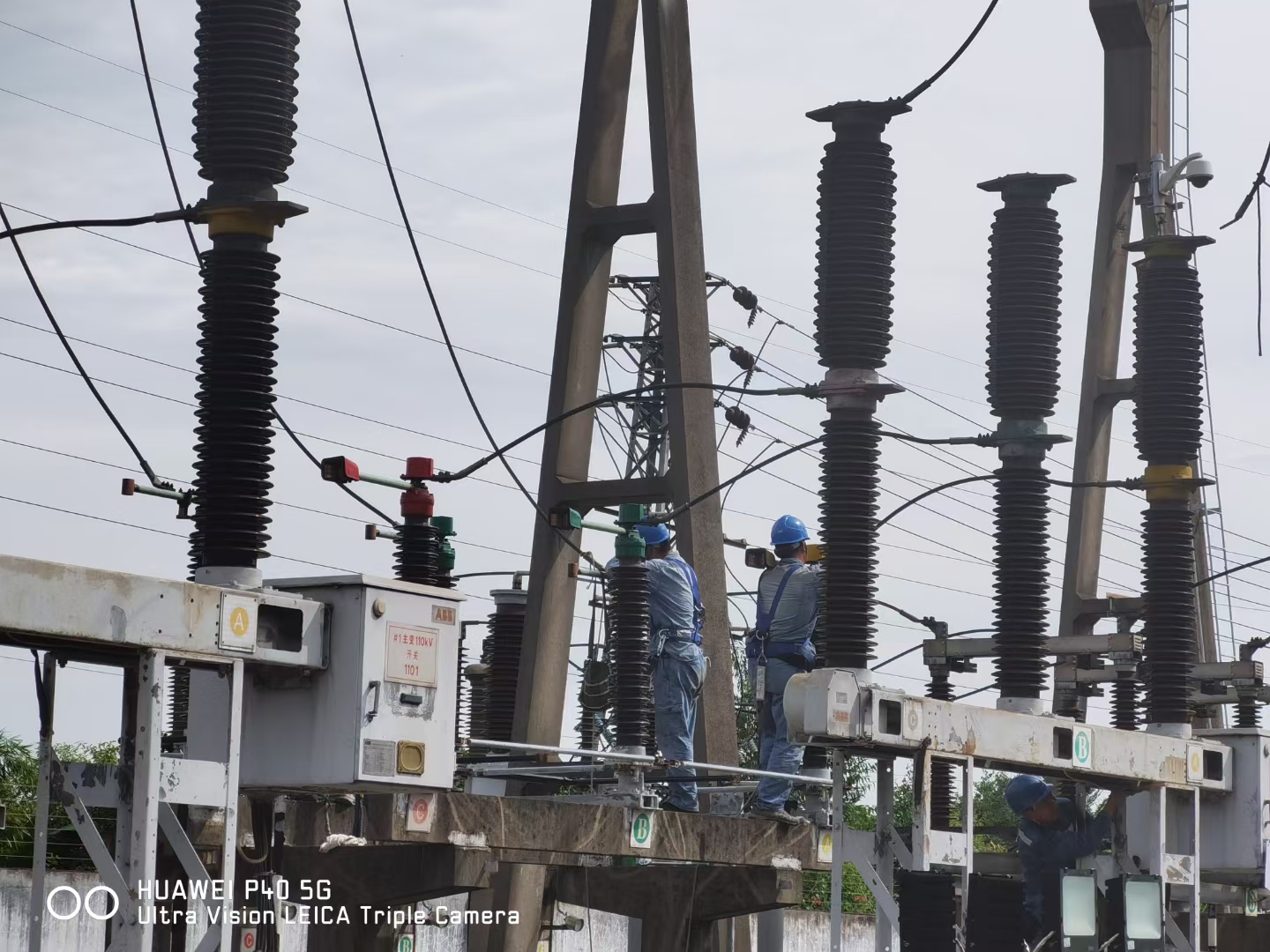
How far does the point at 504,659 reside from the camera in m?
12.5

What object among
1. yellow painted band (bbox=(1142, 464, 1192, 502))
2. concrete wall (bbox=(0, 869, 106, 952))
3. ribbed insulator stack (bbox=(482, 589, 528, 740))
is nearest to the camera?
yellow painted band (bbox=(1142, 464, 1192, 502))

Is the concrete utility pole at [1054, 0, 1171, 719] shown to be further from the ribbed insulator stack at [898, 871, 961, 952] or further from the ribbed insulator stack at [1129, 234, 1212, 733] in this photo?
the ribbed insulator stack at [898, 871, 961, 952]

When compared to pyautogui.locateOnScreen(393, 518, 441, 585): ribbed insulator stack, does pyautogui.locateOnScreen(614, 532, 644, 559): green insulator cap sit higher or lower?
higher

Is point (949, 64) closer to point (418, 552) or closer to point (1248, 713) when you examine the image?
point (418, 552)

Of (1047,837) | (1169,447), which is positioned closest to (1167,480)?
(1169,447)

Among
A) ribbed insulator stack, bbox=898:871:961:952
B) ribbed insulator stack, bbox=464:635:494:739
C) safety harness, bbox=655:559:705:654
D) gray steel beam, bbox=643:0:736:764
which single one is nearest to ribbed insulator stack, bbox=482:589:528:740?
ribbed insulator stack, bbox=464:635:494:739

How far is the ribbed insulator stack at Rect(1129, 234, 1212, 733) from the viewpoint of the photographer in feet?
31.0

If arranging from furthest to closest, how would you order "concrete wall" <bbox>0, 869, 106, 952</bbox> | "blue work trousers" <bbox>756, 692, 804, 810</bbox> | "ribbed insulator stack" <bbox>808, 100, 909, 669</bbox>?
"concrete wall" <bbox>0, 869, 106, 952</bbox> < "blue work trousers" <bbox>756, 692, 804, 810</bbox> < "ribbed insulator stack" <bbox>808, 100, 909, 669</bbox>

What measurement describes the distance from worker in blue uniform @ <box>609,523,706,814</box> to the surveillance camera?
413 cm

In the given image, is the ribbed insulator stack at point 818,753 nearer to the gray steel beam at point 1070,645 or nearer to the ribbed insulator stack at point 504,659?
the gray steel beam at point 1070,645

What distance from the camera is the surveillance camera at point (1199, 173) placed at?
12125mm

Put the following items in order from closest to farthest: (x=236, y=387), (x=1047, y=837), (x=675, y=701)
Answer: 1. (x=236, y=387)
2. (x=1047, y=837)
3. (x=675, y=701)

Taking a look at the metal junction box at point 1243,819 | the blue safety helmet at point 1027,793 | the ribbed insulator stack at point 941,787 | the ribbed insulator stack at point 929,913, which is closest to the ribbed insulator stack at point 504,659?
the ribbed insulator stack at point 941,787

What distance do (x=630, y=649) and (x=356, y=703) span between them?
12.0 ft
